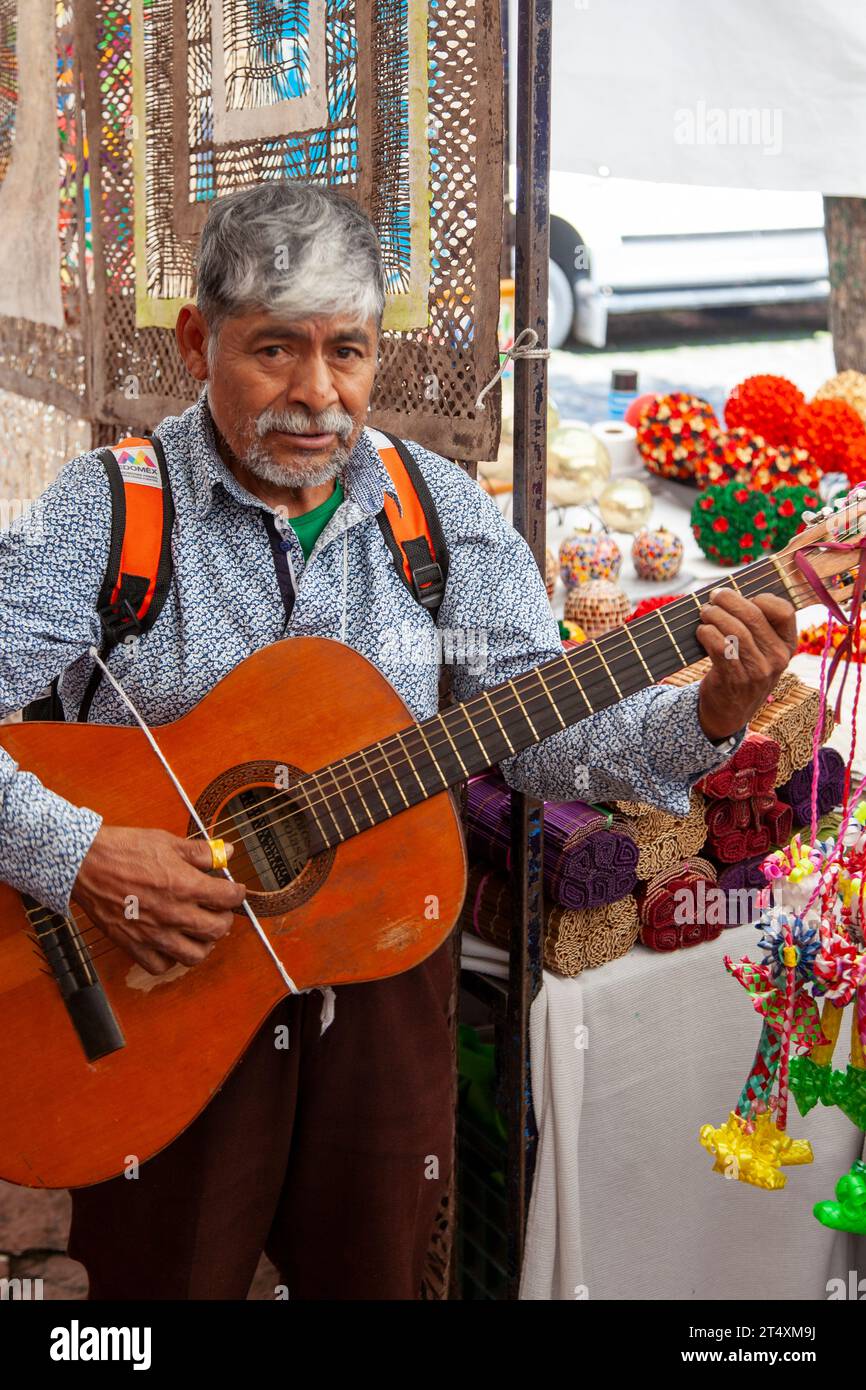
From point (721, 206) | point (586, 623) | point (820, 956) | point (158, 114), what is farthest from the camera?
point (721, 206)

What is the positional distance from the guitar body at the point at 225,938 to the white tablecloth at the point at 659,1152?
21.1 inches

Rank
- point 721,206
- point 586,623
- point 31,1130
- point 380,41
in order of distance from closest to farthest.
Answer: point 31,1130
point 380,41
point 586,623
point 721,206

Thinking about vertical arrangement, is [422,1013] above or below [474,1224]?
above

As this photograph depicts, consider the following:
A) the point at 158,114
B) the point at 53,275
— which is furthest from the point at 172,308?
the point at 53,275

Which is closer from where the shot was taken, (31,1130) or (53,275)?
(31,1130)

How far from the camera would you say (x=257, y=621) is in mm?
1708

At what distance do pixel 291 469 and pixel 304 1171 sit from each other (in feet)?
3.06

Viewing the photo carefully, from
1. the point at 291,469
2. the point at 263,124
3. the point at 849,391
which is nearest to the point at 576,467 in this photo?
the point at 849,391

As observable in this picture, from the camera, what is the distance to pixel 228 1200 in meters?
1.74

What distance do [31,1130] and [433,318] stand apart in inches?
49.6

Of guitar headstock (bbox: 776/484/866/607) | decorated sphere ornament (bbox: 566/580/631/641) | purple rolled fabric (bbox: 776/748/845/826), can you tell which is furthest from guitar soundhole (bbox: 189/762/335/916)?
decorated sphere ornament (bbox: 566/580/631/641)

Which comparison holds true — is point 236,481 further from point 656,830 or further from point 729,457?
point 729,457

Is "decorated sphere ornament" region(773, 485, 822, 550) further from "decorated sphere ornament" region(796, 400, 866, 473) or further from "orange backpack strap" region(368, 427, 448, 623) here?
"orange backpack strap" region(368, 427, 448, 623)
